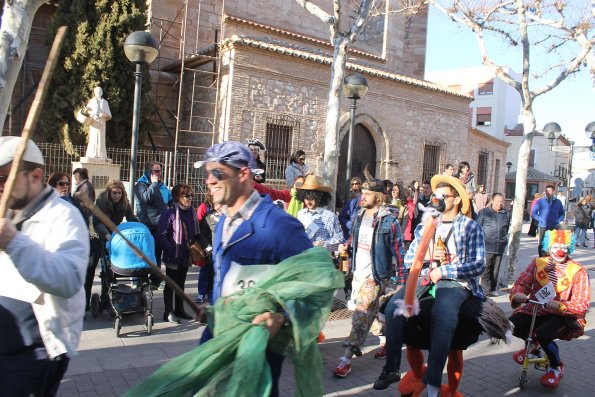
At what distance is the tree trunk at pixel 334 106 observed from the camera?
972cm

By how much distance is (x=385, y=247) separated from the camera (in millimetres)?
5531

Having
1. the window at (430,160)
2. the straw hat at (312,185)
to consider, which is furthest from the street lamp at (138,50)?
the window at (430,160)

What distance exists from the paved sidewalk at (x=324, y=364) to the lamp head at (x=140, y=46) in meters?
3.98

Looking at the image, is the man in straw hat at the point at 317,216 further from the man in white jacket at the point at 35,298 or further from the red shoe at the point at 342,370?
the man in white jacket at the point at 35,298

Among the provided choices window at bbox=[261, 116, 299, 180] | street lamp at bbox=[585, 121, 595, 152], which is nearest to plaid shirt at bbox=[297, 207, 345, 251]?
window at bbox=[261, 116, 299, 180]

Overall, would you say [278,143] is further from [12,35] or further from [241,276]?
[241,276]

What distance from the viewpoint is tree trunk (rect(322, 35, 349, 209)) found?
972cm

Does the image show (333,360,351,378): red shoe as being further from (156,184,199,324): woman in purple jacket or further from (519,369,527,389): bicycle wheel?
(156,184,199,324): woman in purple jacket

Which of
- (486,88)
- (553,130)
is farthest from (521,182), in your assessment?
(486,88)

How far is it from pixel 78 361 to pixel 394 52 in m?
23.3

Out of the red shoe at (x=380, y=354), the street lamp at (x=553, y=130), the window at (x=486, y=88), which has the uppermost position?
the window at (x=486, y=88)

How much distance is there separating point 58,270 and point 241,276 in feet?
2.76

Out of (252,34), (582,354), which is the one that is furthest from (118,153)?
(582,354)

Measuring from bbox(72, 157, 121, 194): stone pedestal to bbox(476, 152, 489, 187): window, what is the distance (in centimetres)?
1921
